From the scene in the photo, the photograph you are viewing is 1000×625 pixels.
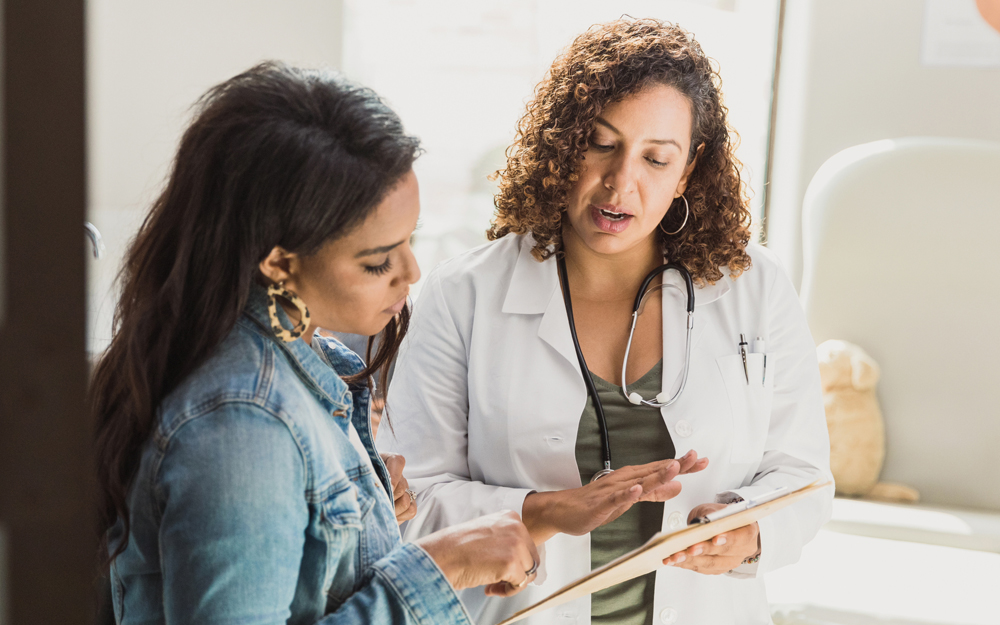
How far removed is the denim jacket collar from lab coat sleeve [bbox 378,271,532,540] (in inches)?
20.8

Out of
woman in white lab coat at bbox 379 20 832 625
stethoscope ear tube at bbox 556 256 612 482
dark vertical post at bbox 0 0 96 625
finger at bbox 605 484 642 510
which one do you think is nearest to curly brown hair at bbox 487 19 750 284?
woman in white lab coat at bbox 379 20 832 625

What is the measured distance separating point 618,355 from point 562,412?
0.49 ft

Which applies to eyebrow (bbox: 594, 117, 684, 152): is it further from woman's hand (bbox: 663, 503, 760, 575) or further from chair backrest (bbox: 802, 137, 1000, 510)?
chair backrest (bbox: 802, 137, 1000, 510)

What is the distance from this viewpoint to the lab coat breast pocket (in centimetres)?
138

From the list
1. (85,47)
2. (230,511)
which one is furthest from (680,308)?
(85,47)

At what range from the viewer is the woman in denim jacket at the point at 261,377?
644 mm

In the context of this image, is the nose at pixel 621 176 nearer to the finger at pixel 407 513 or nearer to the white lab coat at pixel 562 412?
the white lab coat at pixel 562 412

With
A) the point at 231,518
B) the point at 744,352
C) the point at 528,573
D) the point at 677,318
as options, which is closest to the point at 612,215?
the point at 677,318

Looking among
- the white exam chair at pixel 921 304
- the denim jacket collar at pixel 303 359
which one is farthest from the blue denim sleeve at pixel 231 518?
the white exam chair at pixel 921 304

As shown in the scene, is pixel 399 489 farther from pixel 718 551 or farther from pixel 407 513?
pixel 718 551

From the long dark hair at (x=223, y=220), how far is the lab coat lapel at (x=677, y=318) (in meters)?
0.75

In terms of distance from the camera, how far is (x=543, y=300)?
4.67 feet

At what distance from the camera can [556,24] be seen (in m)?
3.12

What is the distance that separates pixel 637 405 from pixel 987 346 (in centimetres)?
150
